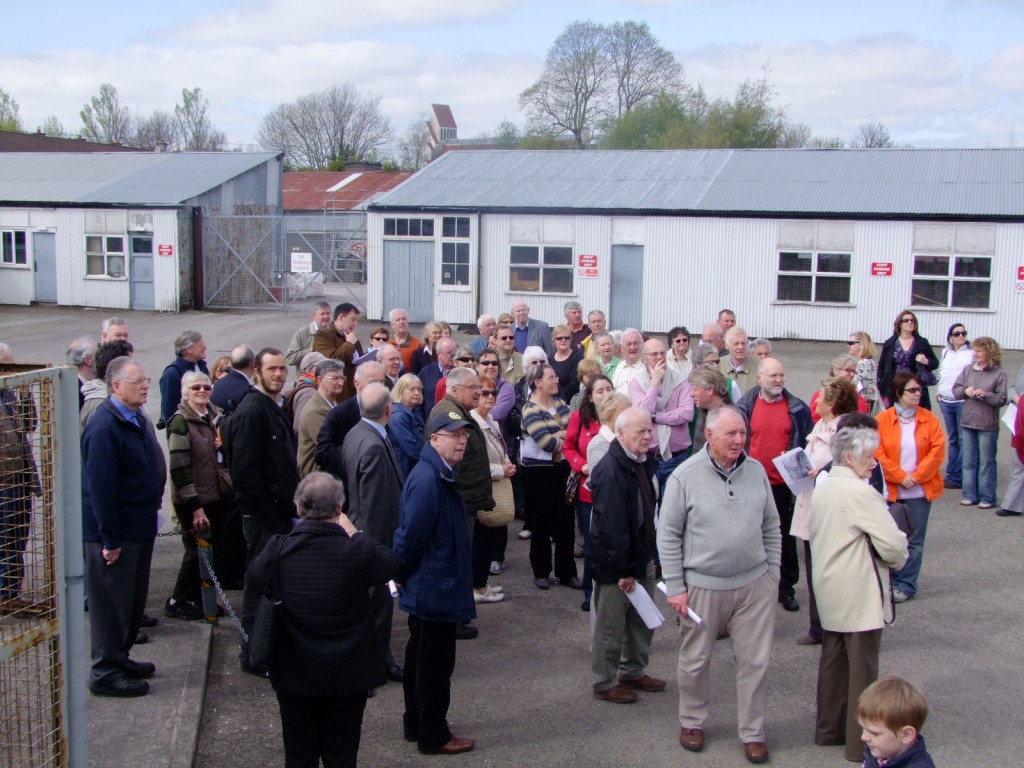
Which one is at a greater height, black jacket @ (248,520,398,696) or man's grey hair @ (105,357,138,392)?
man's grey hair @ (105,357,138,392)

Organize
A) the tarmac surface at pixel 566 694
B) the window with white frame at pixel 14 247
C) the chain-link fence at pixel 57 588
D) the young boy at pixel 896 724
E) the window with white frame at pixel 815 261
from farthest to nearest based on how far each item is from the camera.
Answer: the window with white frame at pixel 14 247 < the window with white frame at pixel 815 261 < the tarmac surface at pixel 566 694 < the chain-link fence at pixel 57 588 < the young boy at pixel 896 724

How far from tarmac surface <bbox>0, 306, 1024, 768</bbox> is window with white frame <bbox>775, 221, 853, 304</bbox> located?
14809 millimetres

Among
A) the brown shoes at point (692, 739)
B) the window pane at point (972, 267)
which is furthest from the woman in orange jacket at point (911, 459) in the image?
the window pane at point (972, 267)

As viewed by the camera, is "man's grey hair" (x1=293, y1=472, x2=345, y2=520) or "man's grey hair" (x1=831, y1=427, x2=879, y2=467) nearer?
"man's grey hair" (x1=293, y1=472, x2=345, y2=520)

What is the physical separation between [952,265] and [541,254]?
30.9 ft

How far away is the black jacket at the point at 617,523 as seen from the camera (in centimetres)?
572

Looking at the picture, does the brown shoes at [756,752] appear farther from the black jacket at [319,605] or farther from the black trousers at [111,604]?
the black trousers at [111,604]

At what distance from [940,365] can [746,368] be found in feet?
12.9

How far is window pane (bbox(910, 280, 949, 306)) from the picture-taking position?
22.0 metres

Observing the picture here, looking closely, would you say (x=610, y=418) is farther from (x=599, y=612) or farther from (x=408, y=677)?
(x=408, y=677)

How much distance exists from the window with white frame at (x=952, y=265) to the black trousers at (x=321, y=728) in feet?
67.0

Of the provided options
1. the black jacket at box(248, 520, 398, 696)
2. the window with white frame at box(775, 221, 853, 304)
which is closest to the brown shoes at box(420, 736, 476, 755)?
the black jacket at box(248, 520, 398, 696)

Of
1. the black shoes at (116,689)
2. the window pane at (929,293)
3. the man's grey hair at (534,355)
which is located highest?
the window pane at (929,293)

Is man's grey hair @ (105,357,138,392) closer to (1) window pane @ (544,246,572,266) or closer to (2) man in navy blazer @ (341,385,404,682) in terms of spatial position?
(2) man in navy blazer @ (341,385,404,682)
